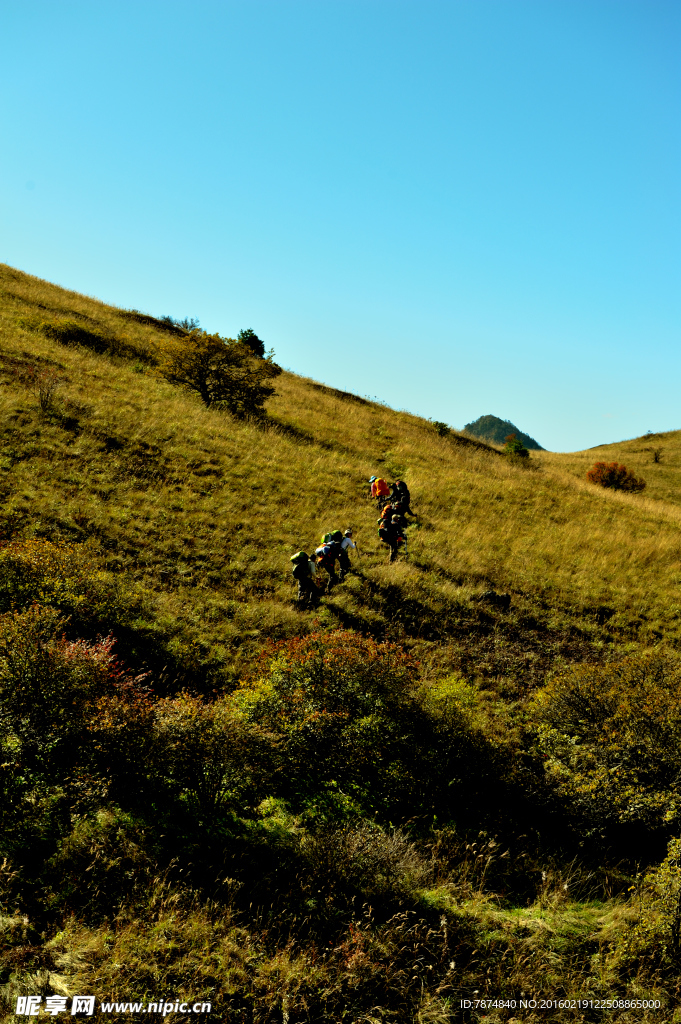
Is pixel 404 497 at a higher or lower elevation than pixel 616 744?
higher

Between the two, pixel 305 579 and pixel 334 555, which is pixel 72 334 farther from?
pixel 305 579

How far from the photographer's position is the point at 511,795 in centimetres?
670

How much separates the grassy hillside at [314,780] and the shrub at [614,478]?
2817 centimetres

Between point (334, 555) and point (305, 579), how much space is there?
1225 millimetres

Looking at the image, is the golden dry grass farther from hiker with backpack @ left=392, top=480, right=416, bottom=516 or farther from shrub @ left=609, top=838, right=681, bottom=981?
shrub @ left=609, top=838, right=681, bottom=981

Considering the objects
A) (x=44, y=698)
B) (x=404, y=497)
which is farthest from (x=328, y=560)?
(x=44, y=698)

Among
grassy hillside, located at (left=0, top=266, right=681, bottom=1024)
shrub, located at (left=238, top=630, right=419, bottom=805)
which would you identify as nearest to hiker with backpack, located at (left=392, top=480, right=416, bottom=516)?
grassy hillside, located at (left=0, top=266, right=681, bottom=1024)

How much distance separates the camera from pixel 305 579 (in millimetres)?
10969

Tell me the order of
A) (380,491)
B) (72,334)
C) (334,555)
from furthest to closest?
(72,334)
(380,491)
(334,555)

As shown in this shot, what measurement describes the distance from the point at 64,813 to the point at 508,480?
22.6 metres

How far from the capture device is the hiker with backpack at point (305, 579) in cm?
1091

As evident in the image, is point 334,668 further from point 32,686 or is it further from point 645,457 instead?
point 645,457

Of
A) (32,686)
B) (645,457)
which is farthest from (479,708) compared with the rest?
(645,457)

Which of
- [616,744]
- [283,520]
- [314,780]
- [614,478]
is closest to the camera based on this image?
[314,780]
